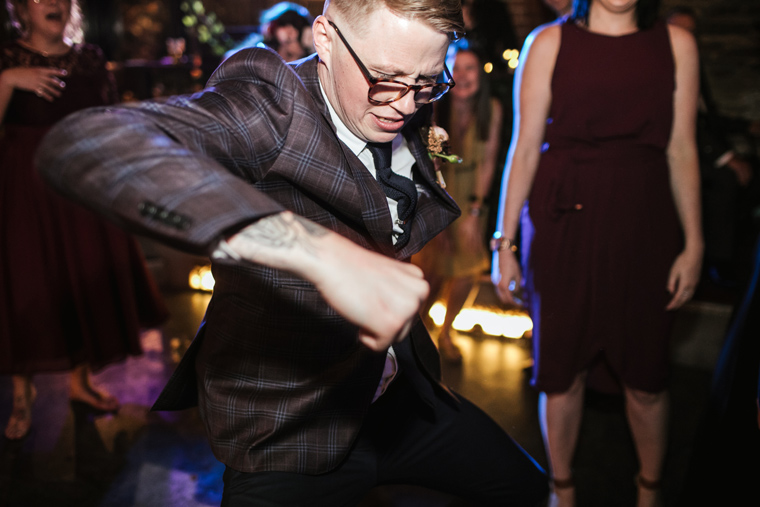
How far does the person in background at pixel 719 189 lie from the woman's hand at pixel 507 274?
230cm

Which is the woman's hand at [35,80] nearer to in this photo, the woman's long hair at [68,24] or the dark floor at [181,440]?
the woman's long hair at [68,24]

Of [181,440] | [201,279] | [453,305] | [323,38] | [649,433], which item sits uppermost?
[323,38]

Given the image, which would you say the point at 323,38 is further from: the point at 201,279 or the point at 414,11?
the point at 201,279

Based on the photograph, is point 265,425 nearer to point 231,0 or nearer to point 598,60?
point 598,60

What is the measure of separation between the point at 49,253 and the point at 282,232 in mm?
2407

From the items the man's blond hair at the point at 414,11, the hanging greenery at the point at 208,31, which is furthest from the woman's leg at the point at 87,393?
the hanging greenery at the point at 208,31

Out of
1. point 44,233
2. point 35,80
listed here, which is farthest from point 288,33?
point 44,233

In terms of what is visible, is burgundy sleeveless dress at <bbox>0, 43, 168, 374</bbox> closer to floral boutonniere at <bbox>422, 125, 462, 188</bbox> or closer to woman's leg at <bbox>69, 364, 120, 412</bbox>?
woman's leg at <bbox>69, 364, 120, 412</bbox>

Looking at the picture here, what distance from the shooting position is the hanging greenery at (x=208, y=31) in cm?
596

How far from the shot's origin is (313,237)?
748 mm

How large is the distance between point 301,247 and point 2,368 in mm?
2545

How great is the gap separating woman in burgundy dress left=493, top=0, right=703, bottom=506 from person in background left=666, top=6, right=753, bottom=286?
210 cm

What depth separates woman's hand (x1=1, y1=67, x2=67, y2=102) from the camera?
8.15 ft

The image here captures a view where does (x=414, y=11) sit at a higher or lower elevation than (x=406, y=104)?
higher
